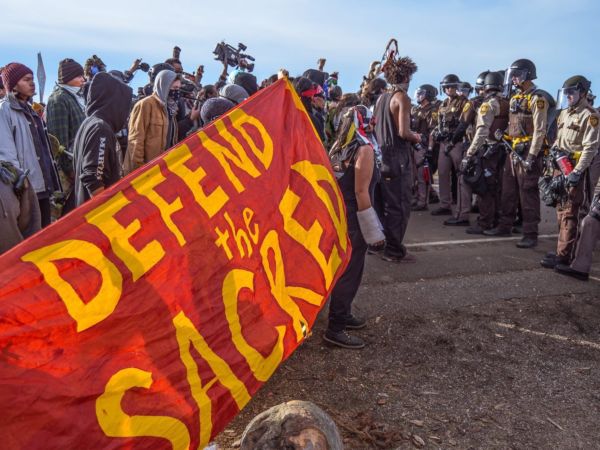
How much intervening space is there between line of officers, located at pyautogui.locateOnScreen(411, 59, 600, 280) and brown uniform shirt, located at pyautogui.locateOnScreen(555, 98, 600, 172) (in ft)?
0.04

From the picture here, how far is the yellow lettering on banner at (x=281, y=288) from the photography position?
2.61 metres

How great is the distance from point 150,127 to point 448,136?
5376mm

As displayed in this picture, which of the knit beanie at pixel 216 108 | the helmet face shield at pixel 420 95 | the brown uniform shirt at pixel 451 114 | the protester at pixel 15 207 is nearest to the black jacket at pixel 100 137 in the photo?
the protester at pixel 15 207

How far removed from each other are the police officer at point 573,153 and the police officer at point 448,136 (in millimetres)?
2518

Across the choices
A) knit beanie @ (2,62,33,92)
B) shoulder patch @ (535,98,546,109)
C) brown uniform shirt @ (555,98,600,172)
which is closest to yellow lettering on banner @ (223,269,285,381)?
knit beanie @ (2,62,33,92)

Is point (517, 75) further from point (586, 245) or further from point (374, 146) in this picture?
point (374, 146)

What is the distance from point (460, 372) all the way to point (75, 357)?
9.02 feet

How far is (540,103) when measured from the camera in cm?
675

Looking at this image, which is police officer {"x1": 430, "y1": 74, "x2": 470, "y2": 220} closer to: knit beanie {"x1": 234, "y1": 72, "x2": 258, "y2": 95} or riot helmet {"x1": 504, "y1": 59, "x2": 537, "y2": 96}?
riot helmet {"x1": 504, "y1": 59, "x2": 537, "y2": 96}

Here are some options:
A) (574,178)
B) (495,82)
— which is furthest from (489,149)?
(574,178)

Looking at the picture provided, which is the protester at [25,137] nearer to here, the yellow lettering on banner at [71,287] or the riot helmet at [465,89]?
the yellow lettering on banner at [71,287]

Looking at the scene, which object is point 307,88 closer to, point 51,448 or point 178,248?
point 178,248

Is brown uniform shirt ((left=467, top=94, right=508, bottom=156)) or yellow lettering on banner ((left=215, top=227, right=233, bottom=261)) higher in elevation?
brown uniform shirt ((left=467, top=94, right=508, bottom=156))

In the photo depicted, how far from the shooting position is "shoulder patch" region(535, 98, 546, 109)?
22.1 feet
